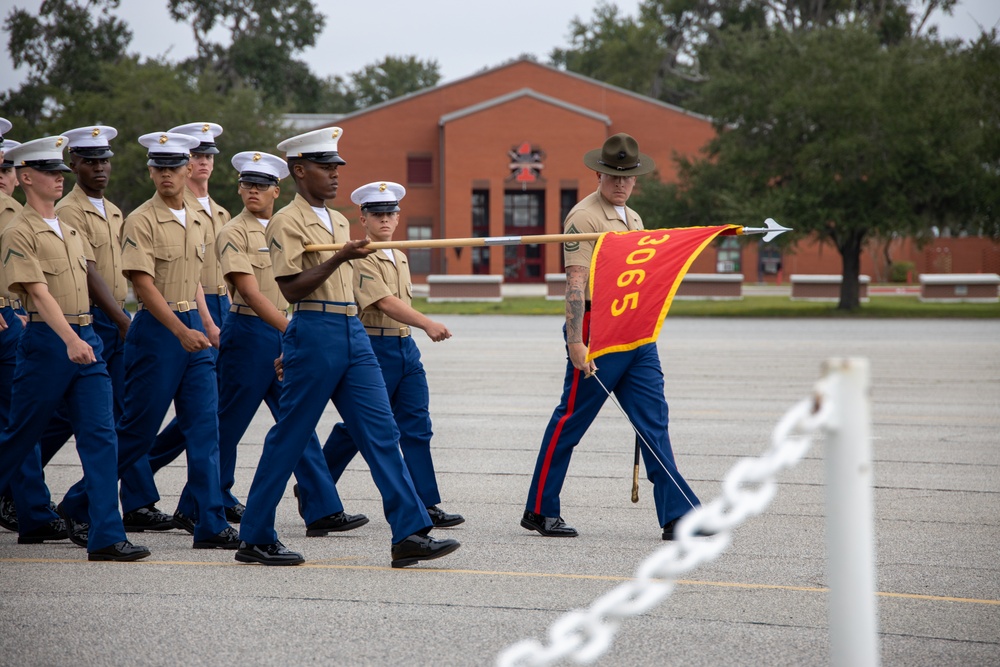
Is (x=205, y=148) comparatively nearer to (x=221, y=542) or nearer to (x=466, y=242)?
(x=466, y=242)

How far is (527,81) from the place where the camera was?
60344mm

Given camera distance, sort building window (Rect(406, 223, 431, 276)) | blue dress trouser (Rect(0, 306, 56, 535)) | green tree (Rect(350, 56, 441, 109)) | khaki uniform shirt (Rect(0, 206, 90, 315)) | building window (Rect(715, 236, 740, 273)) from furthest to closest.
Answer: green tree (Rect(350, 56, 441, 109)), building window (Rect(715, 236, 740, 273)), building window (Rect(406, 223, 431, 276)), blue dress trouser (Rect(0, 306, 56, 535)), khaki uniform shirt (Rect(0, 206, 90, 315))

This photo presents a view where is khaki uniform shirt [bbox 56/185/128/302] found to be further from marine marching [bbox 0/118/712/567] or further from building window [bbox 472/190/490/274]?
building window [bbox 472/190/490/274]

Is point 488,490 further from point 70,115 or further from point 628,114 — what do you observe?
point 628,114

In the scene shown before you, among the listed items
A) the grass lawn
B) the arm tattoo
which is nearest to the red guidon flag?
the arm tattoo

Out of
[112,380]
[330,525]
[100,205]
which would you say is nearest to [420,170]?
[100,205]

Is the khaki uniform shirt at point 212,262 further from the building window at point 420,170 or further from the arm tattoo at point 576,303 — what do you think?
the building window at point 420,170

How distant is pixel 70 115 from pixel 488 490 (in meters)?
37.2

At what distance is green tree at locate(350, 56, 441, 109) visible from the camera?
9444 centimetres

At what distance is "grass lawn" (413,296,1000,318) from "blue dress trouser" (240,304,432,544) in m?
25.8

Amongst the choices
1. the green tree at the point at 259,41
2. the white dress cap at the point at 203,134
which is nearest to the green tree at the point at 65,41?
the green tree at the point at 259,41

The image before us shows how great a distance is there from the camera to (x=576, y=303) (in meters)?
6.47

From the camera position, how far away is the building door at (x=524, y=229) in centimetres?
5872

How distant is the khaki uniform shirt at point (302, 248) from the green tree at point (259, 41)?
68542 mm
